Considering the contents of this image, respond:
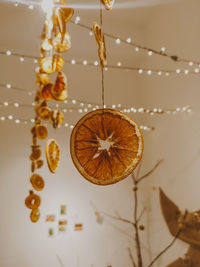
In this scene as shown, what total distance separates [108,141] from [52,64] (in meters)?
0.70

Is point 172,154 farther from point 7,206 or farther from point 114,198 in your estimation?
point 7,206

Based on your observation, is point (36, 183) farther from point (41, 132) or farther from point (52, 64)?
point (52, 64)

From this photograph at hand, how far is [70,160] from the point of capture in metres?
3.25

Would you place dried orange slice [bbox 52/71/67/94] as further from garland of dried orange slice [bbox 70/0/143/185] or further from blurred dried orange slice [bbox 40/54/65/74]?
garland of dried orange slice [bbox 70/0/143/185]

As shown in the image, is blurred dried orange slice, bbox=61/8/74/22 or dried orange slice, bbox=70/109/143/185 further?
blurred dried orange slice, bbox=61/8/74/22

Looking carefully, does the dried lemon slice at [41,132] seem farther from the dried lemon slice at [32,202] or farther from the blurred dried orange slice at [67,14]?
the blurred dried orange slice at [67,14]

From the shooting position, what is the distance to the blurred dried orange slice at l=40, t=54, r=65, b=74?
165 cm

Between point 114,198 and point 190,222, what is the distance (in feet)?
3.48


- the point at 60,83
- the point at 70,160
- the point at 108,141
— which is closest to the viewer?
the point at 108,141

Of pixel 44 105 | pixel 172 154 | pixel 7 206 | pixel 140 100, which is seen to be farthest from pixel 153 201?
pixel 44 105

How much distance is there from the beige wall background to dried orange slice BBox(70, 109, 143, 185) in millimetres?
1546

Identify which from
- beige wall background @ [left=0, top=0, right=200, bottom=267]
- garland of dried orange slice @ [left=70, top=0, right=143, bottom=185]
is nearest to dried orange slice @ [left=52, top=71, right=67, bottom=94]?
garland of dried orange slice @ [left=70, top=0, right=143, bottom=185]

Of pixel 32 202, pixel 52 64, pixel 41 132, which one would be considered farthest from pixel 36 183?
pixel 52 64

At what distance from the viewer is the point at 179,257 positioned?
2.65 m
